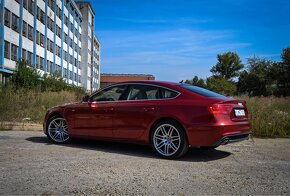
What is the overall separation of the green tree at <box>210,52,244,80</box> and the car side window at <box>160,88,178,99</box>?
104 metres

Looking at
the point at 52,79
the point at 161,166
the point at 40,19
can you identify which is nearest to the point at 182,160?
the point at 161,166

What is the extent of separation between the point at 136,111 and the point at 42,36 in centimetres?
4840

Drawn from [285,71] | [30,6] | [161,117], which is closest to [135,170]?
[161,117]

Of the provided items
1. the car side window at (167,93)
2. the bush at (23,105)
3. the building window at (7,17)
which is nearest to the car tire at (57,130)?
the car side window at (167,93)

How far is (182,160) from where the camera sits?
688 centimetres

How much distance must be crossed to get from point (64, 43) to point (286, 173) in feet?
214

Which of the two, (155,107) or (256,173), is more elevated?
(155,107)

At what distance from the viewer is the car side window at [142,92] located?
24.7ft

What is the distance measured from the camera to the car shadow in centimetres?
721

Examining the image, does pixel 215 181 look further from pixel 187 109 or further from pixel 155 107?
pixel 155 107

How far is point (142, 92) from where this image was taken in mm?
7699

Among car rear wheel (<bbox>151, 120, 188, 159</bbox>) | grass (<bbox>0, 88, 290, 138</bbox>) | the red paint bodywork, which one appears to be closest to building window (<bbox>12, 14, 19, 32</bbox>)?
grass (<bbox>0, 88, 290, 138</bbox>)

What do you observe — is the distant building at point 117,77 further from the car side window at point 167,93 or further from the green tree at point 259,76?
the car side window at point 167,93

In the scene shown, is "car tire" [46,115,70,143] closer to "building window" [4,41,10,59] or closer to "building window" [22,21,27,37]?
"building window" [4,41,10,59]
